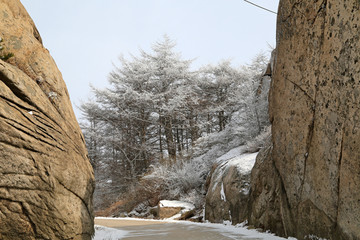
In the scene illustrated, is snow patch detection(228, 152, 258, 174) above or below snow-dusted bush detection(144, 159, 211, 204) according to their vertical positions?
above

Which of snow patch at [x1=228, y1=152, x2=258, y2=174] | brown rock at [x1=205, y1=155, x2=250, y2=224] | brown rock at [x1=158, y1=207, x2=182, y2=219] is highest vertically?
snow patch at [x1=228, y1=152, x2=258, y2=174]

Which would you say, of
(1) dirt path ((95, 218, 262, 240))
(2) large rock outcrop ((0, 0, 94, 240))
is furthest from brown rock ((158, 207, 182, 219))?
(2) large rock outcrop ((0, 0, 94, 240))

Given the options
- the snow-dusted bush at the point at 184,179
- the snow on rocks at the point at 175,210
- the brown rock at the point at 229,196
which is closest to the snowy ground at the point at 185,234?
the brown rock at the point at 229,196

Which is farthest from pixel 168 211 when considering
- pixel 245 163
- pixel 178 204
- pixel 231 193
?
pixel 245 163

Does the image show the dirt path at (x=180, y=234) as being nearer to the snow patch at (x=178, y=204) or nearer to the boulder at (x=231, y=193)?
the boulder at (x=231, y=193)

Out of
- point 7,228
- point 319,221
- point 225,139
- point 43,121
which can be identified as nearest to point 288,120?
point 319,221

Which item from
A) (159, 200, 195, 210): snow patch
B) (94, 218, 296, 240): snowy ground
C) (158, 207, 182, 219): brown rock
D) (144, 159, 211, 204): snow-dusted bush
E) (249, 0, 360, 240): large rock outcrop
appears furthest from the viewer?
(144, 159, 211, 204): snow-dusted bush

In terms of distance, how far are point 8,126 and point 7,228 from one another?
1.63 meters

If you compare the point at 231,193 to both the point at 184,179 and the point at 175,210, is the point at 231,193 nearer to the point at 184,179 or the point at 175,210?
the point at 175,210

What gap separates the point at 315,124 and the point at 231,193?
21.4 feet

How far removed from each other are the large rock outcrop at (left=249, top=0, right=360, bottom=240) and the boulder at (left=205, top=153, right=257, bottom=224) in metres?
2.17

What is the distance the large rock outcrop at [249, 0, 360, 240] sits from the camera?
16.6 ft

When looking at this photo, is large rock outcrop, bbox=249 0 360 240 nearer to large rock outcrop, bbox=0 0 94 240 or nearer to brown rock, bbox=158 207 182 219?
large rock outcrop, bbox=0 0 94 240

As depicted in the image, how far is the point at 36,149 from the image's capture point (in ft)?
19.6
